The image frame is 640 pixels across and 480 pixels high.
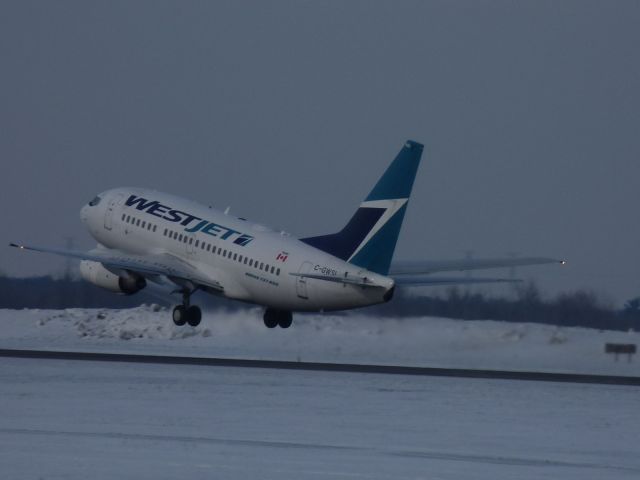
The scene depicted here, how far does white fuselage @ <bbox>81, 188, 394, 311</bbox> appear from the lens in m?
55.0

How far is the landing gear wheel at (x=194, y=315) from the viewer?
2467 inches

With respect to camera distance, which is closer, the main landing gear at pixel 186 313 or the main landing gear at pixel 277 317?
the main landing gear at pixel 277 317

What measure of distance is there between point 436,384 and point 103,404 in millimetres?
13107

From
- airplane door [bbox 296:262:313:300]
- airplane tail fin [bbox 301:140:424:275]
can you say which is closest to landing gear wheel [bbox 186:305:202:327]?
airplane door [bbox 296:262:313:300]

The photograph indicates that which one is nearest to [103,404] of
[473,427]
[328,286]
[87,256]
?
A: [473,427]

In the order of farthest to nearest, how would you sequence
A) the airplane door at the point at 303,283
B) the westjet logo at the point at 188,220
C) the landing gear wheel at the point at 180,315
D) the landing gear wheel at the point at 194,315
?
1. the landing gear wheel at the point at 194,315
2. the landing gear wheel at the point at 180,315
3. the westjet logo at the point at 188,220
4. the airplane door at the point at 303,283

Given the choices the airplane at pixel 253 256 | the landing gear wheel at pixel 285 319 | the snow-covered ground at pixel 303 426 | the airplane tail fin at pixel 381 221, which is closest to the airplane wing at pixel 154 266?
the airplane at pixel 253 256

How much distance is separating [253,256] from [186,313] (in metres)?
5.78

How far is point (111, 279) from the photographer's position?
207 feet

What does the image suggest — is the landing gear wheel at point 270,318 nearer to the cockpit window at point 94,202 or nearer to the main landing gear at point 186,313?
the main landing gear at point 186,313

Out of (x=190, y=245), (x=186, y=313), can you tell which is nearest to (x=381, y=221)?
(x=190, y=245)

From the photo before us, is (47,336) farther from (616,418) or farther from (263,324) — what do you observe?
(616,418)

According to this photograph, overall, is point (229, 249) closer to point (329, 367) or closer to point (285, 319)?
point (285, 319)

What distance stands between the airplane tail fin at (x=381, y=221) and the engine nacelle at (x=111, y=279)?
11187 mm
